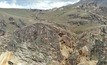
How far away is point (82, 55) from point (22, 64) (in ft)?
92.3

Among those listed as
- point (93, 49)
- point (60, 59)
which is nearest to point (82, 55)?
point (93, 49)

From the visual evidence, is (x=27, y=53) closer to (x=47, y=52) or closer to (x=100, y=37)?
(x=47, y=52)

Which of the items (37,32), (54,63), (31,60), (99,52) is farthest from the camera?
(37,32)

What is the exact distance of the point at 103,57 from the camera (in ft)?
A: 194

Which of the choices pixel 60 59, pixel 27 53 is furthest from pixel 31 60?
pixel 60 59

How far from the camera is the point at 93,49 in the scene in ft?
218

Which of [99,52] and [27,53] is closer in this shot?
[27,53]

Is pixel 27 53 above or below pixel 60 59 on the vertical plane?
above

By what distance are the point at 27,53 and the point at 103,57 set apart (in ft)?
95.0

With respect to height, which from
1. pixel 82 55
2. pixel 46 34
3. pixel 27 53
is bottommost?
pixel 82 55

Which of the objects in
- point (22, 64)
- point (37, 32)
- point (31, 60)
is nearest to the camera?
point (22, 64)

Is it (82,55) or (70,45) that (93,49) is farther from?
(70,45)

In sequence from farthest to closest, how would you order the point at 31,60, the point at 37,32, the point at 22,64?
the point at 37,32 < the point at 31,60 < the point at 22,64

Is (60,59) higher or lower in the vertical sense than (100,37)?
lower
